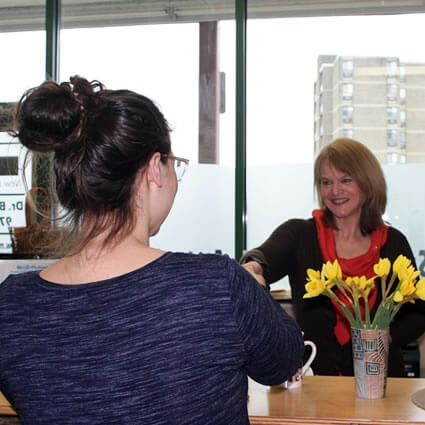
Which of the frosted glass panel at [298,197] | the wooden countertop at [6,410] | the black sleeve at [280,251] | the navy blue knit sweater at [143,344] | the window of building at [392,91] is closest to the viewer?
the navy blue knit sweater at [143,344]

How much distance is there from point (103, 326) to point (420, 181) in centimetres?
406

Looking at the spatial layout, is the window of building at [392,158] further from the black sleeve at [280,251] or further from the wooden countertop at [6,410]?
the wooden countertop at [6,410]

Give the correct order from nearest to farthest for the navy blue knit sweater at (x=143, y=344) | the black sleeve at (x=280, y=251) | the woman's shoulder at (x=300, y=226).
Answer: the navy blue knit sweater at (x=143, y=344), the black sleeve at (x=280, y=251), the woman's shoulder at (x=300, y=226)

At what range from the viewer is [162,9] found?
501 cm

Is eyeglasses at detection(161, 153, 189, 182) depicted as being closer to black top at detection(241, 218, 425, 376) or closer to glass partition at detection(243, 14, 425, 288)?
black top at detection(241, 218, 425, 376)

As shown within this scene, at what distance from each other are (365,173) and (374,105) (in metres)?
2.31

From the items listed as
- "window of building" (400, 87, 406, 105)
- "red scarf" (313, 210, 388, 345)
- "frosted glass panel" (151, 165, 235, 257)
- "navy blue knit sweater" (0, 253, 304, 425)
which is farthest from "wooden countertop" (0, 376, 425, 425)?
"window of building" (400, 87, 406, 105)

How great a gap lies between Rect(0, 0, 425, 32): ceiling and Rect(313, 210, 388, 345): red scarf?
264 centimetres

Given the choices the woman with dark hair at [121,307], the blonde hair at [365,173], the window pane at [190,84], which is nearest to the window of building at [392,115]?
the window pane at [190,84]

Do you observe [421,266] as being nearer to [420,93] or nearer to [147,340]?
[420,93]

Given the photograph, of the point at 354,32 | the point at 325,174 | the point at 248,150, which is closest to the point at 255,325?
the point at 325,174

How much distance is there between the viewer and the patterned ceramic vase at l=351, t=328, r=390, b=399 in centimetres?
171

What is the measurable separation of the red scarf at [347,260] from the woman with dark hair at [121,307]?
4.58 ft

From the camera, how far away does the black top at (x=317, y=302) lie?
2.36m
